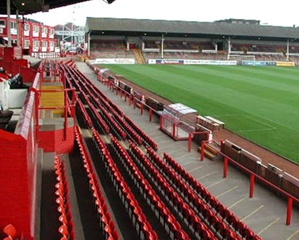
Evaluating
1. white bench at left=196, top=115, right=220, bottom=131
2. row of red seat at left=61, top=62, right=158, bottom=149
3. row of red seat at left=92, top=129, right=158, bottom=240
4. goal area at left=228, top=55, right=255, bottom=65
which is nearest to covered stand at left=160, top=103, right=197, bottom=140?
white bench at left=196, top=115, right=220, bottom=131

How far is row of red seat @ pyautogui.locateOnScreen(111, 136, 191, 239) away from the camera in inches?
296

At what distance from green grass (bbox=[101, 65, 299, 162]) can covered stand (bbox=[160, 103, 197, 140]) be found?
2858mm

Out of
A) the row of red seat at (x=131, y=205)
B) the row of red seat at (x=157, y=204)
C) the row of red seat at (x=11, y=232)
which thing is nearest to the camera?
the row of red seat at (x=11, y=232)

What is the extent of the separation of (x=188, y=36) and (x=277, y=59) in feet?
54.5

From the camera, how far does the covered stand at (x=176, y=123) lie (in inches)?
682

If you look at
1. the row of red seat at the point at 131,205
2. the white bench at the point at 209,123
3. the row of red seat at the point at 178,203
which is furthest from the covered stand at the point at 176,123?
the row of red seat at the point at 131,205

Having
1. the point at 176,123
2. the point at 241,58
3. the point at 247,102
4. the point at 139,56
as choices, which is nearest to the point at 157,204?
the point at 176,123

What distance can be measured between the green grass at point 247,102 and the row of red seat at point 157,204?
6893 millimetres

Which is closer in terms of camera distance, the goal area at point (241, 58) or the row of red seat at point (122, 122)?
the row of red seat at point (122, 122)

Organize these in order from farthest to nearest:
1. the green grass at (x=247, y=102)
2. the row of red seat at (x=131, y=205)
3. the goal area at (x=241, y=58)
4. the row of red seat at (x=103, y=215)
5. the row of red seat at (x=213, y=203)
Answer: the goal area at (x=241, y=58) < the green grass at (x=247, y=102) < the row of red seat at (x=213, y=203) < the row of red seat at (x=131, y=205) < the row of red seat at (x=103, y=215)

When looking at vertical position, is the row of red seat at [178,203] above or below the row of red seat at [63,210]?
below

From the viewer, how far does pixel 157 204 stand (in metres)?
8.62

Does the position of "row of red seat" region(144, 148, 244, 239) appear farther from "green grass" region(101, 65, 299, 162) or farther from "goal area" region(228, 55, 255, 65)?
"goal area" region(228, 55, 255, 65)

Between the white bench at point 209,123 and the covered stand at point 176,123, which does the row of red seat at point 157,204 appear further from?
the white bench at point 209,123
